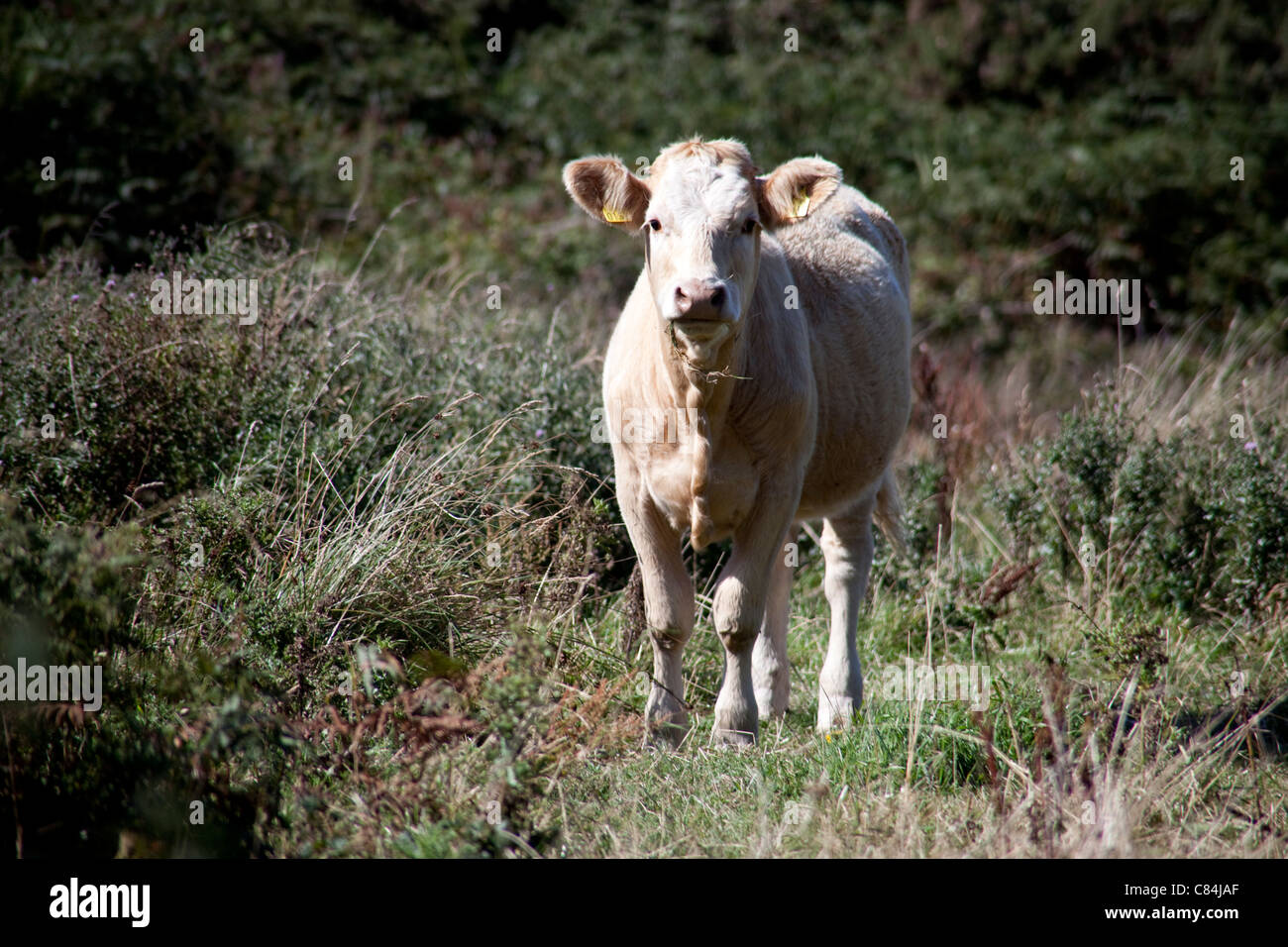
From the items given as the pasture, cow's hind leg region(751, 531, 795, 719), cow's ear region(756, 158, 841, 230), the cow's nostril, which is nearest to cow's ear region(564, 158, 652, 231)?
cow's ear region(756, 158, 841, 230)

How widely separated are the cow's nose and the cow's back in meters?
1.33

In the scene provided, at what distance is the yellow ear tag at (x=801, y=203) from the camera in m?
4.63

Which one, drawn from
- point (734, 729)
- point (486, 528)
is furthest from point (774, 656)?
point (486, 528)

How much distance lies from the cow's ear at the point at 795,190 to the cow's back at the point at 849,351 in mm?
703

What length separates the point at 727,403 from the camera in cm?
447

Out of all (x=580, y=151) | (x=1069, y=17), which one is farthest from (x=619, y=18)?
(x=1069, y=17)

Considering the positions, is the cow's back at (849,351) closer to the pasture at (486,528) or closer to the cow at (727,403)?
the cow at (727,403)

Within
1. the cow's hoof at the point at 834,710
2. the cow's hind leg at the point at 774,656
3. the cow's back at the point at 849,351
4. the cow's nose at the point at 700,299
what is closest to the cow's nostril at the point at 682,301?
the cow's nose at the point at 700,299

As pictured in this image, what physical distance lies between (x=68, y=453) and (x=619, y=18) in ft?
37.6

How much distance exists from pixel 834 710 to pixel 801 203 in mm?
2235

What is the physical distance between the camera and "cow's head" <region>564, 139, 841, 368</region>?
3979mm

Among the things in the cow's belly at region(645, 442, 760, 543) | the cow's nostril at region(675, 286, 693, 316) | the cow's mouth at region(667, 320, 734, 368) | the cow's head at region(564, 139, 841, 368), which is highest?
the cow's head at region(564, 139, 841, 368)

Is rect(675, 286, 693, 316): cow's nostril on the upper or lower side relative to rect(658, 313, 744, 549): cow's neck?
upper

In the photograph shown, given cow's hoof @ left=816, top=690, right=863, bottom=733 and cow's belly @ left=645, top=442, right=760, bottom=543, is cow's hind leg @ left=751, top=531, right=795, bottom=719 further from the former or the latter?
cow's belly @ left=645, top=442, right=760, bottom=543
